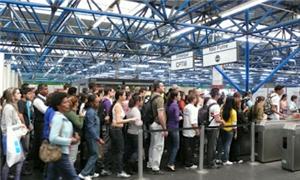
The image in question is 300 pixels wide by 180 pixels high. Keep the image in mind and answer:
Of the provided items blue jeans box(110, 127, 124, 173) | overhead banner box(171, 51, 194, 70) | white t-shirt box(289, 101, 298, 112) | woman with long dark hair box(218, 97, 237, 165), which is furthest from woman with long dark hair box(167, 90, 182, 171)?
white t-shirt box(289, 101, 298, 112)

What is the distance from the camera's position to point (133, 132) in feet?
18.5

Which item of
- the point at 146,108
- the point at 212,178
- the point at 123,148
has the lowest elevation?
the point at 212,178

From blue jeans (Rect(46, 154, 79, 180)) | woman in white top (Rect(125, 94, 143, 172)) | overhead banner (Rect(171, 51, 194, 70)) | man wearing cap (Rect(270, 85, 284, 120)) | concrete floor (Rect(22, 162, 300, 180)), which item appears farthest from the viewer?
overhead banner (Rect(171, 51, 194, 70))

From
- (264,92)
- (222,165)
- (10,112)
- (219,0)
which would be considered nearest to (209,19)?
(219,0)

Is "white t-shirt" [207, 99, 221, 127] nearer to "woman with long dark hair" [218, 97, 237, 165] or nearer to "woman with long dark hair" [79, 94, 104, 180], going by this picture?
"woman with long dark hair" [218, 97, 237, 165]

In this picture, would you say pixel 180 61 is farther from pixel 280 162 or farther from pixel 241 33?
pixel 280 162

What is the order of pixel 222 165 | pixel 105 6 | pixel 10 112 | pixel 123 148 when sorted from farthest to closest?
pixel 105 6
pixel 222 165
pixel 123 148
pixel 10 112

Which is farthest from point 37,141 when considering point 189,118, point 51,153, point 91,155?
point 189,118

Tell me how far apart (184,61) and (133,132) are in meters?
5.37

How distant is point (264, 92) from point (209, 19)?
194 inches

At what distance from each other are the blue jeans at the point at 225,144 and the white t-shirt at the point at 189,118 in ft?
2.59

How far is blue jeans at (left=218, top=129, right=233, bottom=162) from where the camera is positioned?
6.56m

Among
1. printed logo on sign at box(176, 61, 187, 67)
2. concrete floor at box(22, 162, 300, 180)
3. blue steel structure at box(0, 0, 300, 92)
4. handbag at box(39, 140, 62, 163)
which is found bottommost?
concrete floor at box(22, 162, 300, 180)

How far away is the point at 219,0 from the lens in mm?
10398
